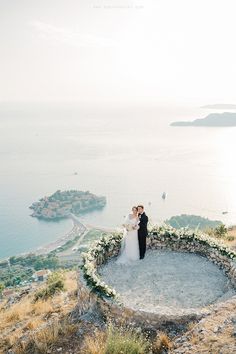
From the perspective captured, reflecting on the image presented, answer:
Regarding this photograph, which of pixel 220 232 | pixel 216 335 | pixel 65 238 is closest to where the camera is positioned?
pixel 216 335

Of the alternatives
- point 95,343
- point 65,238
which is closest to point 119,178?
point 65,238

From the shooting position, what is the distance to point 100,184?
120062mm

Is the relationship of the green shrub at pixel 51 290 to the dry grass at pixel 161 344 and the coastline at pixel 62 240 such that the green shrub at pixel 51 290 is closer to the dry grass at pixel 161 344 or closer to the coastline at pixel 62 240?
the dry grass at pixel 161 344

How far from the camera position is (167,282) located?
1005 cm

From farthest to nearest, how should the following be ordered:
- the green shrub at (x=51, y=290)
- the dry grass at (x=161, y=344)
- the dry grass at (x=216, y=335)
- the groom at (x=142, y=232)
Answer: the green shrub at (x=51, y=290) < the groom at (x=142, y=232) < the dry grass at (x=161, y=344) < the dry grass at (x=216, y=335)

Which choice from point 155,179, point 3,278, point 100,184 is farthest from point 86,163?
point 3,278

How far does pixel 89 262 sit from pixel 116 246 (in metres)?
1.76

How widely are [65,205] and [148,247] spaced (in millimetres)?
88009

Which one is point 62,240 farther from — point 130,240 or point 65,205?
point 130,240

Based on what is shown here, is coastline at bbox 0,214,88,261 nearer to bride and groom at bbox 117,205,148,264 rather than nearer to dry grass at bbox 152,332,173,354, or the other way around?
bride and groom at bbox 117,205,148,264

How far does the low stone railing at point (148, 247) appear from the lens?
7.78 meters

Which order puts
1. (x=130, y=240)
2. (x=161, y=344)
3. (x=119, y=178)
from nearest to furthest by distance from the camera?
(x=161, y=344), (x=130, y=240), (x=119, y=178)

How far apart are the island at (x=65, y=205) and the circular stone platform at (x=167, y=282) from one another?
275ft

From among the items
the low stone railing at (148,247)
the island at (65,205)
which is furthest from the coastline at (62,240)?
the low stone railing at (148,247)
